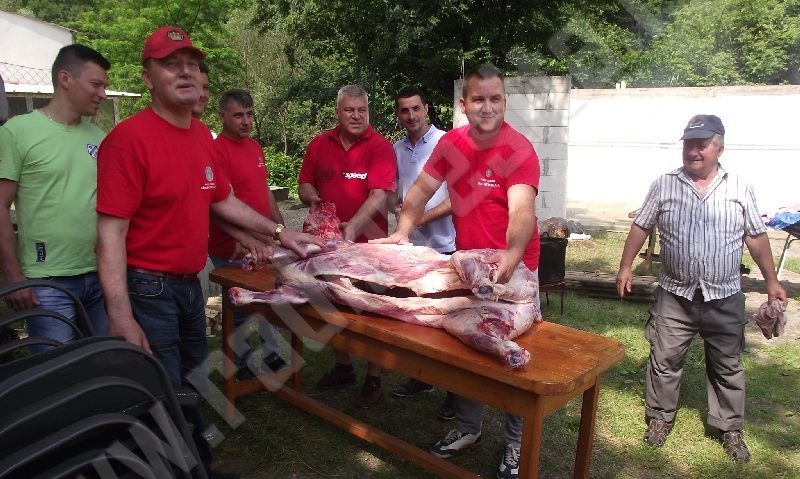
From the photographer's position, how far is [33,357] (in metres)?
2.10

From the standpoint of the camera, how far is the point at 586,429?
2.85m

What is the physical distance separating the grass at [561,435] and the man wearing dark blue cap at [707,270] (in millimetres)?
207

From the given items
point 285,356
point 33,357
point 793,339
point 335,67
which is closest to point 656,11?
point 335,67

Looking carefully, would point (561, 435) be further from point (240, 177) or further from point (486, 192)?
point (240, 177)

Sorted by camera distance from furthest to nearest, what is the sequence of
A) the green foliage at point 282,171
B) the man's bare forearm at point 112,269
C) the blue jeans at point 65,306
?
the green foliage at point 282,171 < the blue jeans at point 65,306 < the man's bare forearm at point 112,269

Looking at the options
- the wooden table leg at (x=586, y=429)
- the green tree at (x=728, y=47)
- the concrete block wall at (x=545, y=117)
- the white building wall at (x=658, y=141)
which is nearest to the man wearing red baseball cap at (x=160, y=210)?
the wooden table leg at (x=586, y=429)

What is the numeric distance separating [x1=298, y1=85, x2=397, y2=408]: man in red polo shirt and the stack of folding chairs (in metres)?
2.48

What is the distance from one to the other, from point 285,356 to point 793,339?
4.93m

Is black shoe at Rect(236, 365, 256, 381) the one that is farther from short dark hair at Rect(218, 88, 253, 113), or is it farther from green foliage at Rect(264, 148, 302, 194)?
green foliage at Rect(264, 148, 302, 194)

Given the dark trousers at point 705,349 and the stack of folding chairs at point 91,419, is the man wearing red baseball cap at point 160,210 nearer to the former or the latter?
A: the stack of folding chairs at point 91,419

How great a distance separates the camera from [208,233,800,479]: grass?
3.66m

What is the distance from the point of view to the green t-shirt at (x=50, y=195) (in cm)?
300

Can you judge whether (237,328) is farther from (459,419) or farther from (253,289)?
(459,419)

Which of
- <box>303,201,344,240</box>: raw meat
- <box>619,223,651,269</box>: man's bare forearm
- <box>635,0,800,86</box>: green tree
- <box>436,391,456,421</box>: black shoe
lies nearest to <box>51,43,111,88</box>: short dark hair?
<box>303,201,344,240</box>: raw meat
